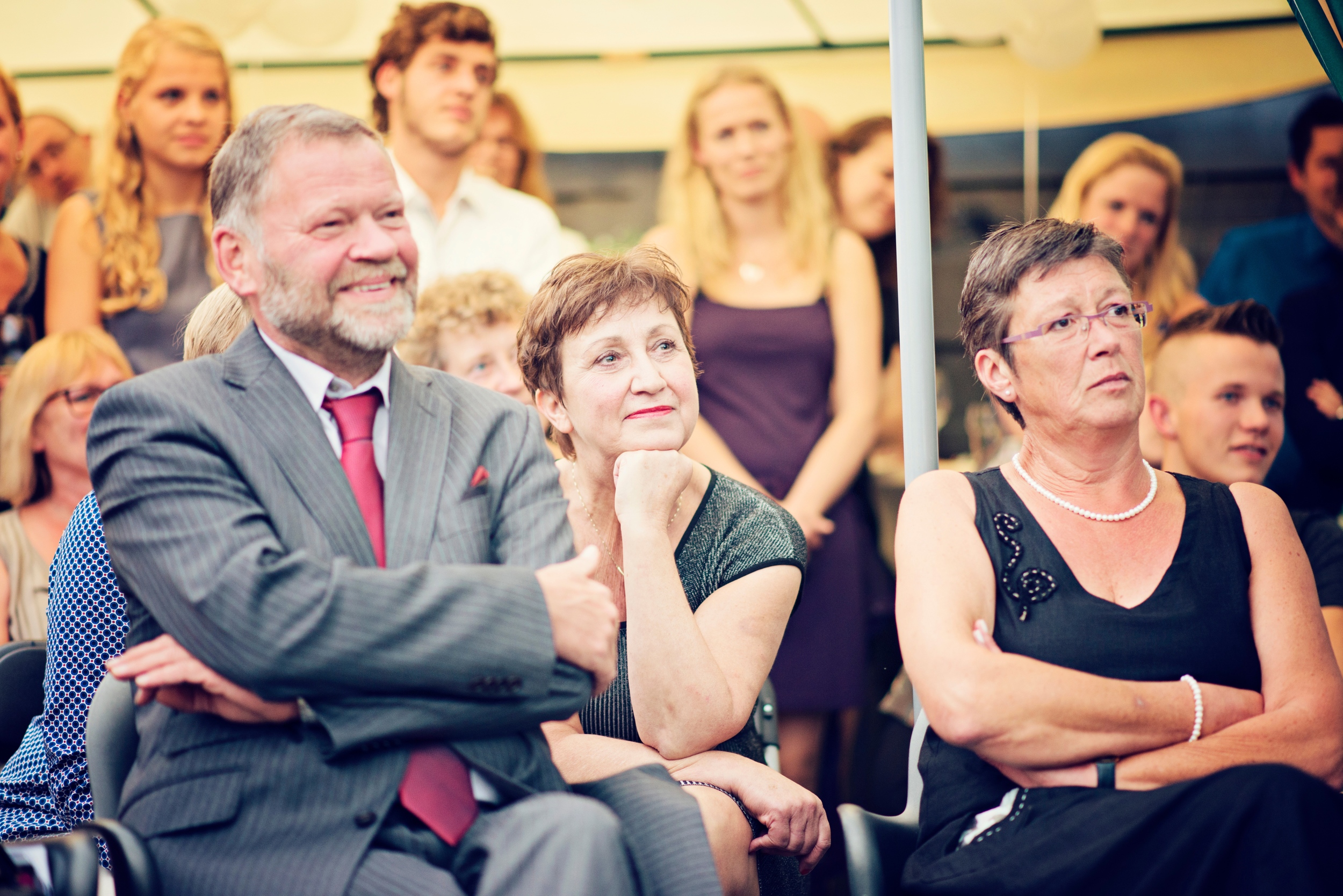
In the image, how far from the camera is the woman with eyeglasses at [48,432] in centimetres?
336

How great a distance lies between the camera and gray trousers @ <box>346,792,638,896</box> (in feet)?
5.30

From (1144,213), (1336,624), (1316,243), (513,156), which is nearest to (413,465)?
(1336,624)

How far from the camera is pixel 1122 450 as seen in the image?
2254 mm

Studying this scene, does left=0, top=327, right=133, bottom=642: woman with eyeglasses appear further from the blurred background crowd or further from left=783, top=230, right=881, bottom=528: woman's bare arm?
left=783, top=230, right=881, bottom=528: woman's bare arm

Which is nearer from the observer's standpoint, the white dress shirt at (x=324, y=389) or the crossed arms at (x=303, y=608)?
the crossed arms at (x=303, y=608)

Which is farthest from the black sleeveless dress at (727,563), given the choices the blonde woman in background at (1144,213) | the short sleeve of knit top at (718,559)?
the blonde woman in background at (1144,213)

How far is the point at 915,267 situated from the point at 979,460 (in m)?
2.17

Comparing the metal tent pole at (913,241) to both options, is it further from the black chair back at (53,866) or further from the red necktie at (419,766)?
the black chair back at (53,866)

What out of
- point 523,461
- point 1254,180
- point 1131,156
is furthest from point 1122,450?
point 1254,180

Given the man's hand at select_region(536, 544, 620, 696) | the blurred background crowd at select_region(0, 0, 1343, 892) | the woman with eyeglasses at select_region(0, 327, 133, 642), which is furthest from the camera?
the blurred background crowd at select_region(0, 0, 1343, 892)

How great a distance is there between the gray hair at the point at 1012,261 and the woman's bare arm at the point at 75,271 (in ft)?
9.53

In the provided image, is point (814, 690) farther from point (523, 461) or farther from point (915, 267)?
point (523, 461)

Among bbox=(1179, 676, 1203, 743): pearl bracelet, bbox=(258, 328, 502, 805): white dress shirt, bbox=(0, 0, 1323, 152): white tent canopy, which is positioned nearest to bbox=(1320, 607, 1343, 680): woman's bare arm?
bbox=(1179, 676, 1203, 743): pearl bracelet

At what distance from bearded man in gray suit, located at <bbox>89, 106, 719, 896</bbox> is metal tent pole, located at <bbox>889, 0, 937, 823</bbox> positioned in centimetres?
85
